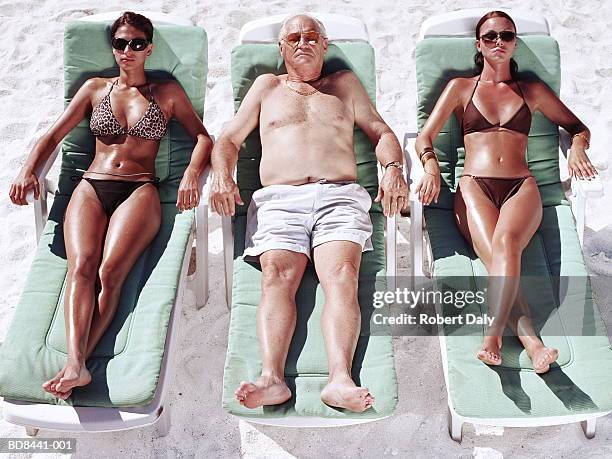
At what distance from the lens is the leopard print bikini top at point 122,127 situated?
3.95m

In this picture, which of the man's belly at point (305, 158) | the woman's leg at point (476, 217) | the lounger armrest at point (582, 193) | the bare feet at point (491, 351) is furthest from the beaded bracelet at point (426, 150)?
the bare feet at point (491, 351)

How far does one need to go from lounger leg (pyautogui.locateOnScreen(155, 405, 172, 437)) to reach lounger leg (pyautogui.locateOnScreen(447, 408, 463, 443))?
1180mm

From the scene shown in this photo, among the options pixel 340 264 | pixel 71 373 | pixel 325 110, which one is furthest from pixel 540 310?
pixel 71 373

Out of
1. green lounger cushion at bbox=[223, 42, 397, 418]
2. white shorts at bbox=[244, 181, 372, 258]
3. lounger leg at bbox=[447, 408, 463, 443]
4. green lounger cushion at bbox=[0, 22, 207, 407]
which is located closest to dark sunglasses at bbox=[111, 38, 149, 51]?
green lounger cushion at bbox=[0, 22, 207, 407]

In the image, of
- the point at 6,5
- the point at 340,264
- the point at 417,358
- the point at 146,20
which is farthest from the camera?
the point at 6,5

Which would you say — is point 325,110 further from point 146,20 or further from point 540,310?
point 540,310

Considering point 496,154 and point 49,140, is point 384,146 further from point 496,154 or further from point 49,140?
point 49,140

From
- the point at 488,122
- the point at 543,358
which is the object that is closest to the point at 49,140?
the point at 488,122

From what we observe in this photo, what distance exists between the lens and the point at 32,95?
17.3 feet

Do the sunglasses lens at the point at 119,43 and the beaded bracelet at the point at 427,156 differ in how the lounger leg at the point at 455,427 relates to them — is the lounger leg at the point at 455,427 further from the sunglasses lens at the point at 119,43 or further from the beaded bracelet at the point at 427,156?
the sunglasses lens at the point at 119,43

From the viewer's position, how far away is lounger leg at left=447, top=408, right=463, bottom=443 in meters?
3.37

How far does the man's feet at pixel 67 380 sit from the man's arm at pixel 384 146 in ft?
4.63

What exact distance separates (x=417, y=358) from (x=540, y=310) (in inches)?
24.3

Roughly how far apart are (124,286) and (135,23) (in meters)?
1.31
